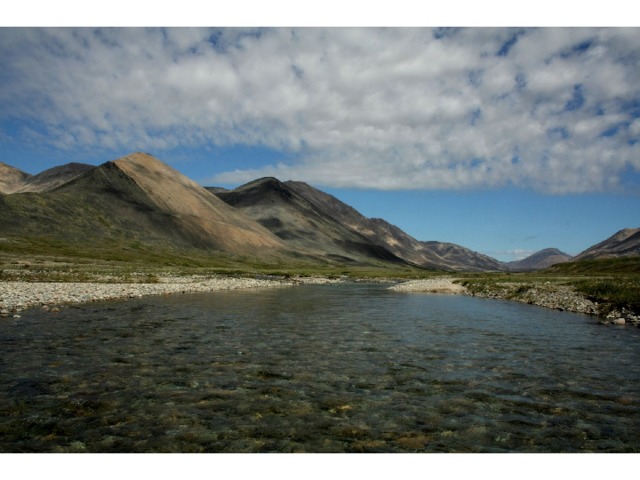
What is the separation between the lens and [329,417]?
12625 millimetres

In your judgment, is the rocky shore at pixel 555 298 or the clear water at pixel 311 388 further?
the rocky shore at pixel 555 298

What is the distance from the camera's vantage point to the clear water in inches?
436

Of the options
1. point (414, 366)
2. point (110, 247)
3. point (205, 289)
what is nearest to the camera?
point (414, 366)

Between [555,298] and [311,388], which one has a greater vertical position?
[555,298]

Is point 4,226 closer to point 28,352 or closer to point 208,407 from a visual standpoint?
point 28,352

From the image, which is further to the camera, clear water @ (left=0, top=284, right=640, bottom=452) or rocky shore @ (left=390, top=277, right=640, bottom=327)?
rocky shore @ (left=390, top=277, right=640, bottom=327)

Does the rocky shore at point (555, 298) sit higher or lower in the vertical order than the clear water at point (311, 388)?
higher

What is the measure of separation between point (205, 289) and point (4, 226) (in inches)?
5931

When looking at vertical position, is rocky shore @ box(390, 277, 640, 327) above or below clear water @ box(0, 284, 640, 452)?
above

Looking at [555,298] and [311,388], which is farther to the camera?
[555,298]

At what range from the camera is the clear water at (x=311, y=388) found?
11070 mm

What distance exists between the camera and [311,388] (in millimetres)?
15484

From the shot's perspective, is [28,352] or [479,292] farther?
[479,292]

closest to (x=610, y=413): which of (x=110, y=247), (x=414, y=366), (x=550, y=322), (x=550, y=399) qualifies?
(x=550, y=399)
